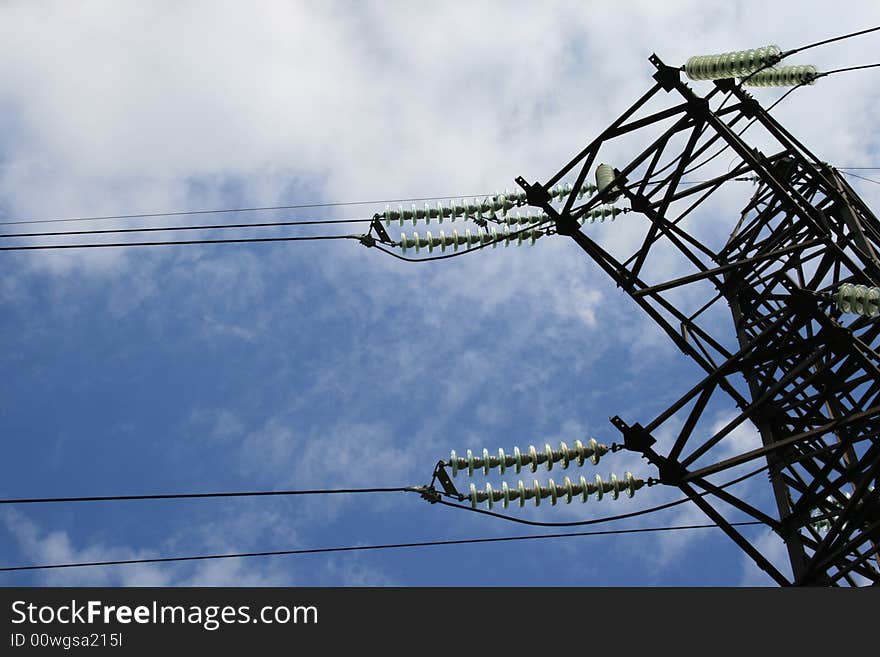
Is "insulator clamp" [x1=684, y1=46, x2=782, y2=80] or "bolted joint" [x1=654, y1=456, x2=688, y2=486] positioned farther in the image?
"insulator clamp" [x1=684, y1=46, x2=782, y2=80]

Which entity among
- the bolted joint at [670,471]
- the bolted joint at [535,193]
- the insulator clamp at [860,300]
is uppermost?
the bolted joint at [535,193]

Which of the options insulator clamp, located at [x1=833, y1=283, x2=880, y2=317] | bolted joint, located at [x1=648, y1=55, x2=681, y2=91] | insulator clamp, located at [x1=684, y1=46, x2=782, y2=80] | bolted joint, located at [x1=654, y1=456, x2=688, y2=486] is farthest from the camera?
bolted joint, located at [x1=648, y1=55, x2=681, y2=91]

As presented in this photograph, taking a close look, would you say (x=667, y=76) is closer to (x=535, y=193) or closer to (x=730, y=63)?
(x=730, y=63)

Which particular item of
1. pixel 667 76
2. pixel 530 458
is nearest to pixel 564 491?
pixel 530 458

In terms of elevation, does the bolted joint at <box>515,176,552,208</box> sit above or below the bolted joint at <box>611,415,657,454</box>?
above

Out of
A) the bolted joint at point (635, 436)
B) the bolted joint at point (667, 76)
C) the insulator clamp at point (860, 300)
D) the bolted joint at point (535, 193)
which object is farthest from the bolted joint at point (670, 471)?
the bolted joint at point (667, 76)

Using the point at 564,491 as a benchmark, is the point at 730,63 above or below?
above

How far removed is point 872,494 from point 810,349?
2.29 m

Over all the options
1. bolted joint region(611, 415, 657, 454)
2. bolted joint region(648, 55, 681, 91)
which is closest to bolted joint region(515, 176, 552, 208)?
bolted joint region(648, 55, 681, 91)

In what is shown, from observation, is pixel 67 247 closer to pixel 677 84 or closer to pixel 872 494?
pixel 677 84

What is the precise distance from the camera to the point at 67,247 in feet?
48.5

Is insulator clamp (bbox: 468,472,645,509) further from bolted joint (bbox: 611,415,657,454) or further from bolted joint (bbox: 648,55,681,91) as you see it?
bolted joint (bbox: 648,55,681,91)

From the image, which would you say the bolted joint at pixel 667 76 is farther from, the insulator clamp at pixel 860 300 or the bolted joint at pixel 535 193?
the insulator clamp at pixel 860 300
